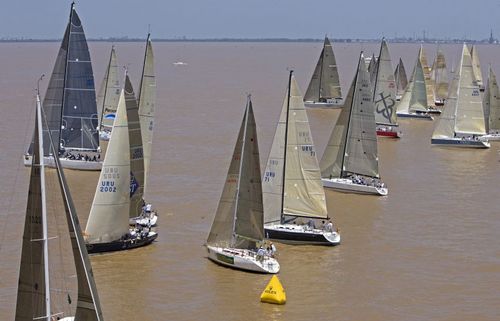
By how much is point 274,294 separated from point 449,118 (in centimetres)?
3275

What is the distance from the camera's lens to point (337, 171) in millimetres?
39188

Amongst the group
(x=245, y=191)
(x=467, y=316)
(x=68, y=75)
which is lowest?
(x=467, y=316)

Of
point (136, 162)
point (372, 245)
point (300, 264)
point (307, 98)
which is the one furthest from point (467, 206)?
point (307, 98)

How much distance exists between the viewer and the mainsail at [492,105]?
184 ft

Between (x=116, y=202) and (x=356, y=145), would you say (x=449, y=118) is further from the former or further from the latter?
(x=116, y=202)

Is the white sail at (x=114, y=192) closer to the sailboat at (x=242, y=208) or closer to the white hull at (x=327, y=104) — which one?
the sailboat at (x=242, y=208)

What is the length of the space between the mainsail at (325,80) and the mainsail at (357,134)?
31.9m

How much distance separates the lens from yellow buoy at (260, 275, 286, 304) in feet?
78.6

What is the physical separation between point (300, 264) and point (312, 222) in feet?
10.00

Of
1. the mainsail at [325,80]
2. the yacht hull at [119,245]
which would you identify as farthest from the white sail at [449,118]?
the yacht hull at [119,245]

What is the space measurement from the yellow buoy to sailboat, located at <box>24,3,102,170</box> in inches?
790

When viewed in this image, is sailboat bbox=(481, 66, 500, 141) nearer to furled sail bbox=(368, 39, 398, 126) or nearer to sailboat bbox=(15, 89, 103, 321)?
furled sail bbox=(368, 39, 398, 126)

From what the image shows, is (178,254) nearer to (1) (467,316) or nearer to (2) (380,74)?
(1) (467,316)

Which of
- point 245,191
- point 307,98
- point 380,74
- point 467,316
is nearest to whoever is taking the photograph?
point 467,316
